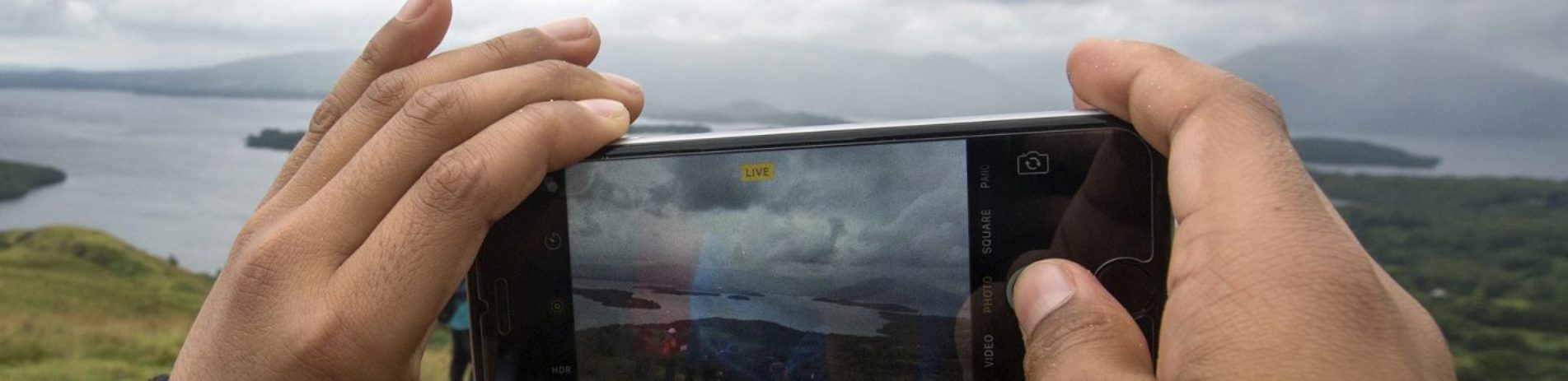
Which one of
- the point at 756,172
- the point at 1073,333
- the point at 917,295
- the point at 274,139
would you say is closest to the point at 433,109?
the point at 756,172

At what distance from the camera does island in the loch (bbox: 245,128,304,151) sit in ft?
9.02

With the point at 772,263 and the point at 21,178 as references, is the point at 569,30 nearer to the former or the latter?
the point at 772,263

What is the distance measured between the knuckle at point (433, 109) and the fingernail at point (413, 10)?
17 centimetres

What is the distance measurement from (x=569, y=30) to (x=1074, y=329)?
0.67m

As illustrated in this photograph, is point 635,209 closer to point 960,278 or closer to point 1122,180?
point 960,278

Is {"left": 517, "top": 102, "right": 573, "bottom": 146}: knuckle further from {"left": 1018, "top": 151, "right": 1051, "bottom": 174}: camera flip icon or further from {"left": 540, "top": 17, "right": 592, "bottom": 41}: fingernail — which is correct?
{"left": 1018, "top": 151, "right": 1051, "bottom": 174}: camera flip icon

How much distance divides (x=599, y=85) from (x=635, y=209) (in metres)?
0.14

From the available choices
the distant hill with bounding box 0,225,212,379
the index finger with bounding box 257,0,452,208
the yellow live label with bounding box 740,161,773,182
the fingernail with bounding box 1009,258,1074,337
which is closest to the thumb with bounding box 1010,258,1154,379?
the fingernail with bounding box 1009,258,1074,337

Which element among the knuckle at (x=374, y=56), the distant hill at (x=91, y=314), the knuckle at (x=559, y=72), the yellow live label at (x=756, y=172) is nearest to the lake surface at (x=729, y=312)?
the yellow live label at (x=756, y=172)

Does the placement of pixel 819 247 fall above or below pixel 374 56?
below

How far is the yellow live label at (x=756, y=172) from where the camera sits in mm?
1201

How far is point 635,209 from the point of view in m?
1.25

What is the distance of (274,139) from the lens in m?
2.87

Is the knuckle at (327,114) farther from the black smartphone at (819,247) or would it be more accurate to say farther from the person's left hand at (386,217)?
the black smartphone at (819,247)
